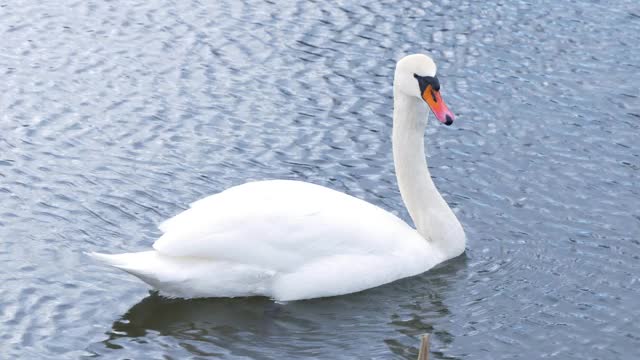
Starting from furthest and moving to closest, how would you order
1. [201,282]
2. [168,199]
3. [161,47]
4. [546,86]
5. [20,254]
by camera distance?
[161,47] < [546,86] < [168,199] < [20,254] < [201,282]

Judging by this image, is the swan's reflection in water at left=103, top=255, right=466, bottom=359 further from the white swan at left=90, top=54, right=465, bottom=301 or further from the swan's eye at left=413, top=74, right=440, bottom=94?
the swan's eye at left=413, top=74, right=440, bottom=94

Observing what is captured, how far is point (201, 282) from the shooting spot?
1002 cm

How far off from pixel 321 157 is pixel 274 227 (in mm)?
2913

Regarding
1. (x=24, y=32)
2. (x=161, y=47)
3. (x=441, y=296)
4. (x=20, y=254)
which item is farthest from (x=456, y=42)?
(x=20, y=254)

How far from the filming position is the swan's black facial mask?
10.9 metres

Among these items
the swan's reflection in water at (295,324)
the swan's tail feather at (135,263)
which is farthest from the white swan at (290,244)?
the swan's reflection in water at (295,324)

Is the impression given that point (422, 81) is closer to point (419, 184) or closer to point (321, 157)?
point (419, 184)

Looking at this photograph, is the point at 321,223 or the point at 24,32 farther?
the point at 24,32

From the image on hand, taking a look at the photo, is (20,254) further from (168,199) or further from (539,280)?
(539,280)

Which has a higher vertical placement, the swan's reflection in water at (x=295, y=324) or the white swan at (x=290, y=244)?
the white swan at (x=290, y=244)

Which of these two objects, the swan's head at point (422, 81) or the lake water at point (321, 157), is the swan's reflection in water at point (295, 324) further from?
the swan's head at point (422, 81)

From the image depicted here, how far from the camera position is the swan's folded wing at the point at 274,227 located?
1000cm

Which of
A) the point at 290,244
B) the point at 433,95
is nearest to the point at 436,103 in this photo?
the point at 433,95

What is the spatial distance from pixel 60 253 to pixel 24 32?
20.2 feet
